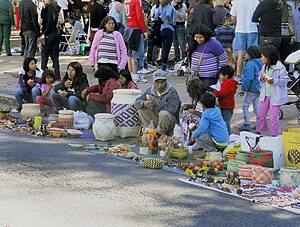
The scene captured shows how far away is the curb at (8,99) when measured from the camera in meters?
15.4

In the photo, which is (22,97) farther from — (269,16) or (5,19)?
(5,19)

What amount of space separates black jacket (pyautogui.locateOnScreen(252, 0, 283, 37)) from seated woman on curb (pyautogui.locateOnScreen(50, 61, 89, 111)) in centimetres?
352

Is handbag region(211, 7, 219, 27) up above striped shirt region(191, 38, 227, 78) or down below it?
above

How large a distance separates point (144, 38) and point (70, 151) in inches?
279

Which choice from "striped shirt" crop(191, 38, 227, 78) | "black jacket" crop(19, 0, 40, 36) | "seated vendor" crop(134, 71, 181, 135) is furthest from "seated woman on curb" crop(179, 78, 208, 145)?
"black jacket" crop(19, 0, 40, 36)

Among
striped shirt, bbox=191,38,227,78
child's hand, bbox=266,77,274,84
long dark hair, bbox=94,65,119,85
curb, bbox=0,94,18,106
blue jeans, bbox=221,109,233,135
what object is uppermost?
striped shirt, bbox=191,38,227,78

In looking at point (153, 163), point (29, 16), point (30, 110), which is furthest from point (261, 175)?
point (29, 16)

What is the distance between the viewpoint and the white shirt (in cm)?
1554

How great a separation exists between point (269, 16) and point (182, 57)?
4673mm

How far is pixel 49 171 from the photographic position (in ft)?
31.0

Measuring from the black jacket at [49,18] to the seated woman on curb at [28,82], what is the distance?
2779 millimetres

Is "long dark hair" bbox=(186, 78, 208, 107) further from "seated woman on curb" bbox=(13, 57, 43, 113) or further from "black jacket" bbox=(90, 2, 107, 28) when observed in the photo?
"black jacket" bbox=(90, 2, 107, 28)

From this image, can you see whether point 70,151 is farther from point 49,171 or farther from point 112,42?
point 112,42

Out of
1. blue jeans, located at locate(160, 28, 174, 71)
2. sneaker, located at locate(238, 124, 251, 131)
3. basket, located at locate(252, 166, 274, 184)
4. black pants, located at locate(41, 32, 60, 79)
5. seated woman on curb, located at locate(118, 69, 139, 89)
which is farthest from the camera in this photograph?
blue jeans, located at locate(160, 28, 174, 71)
